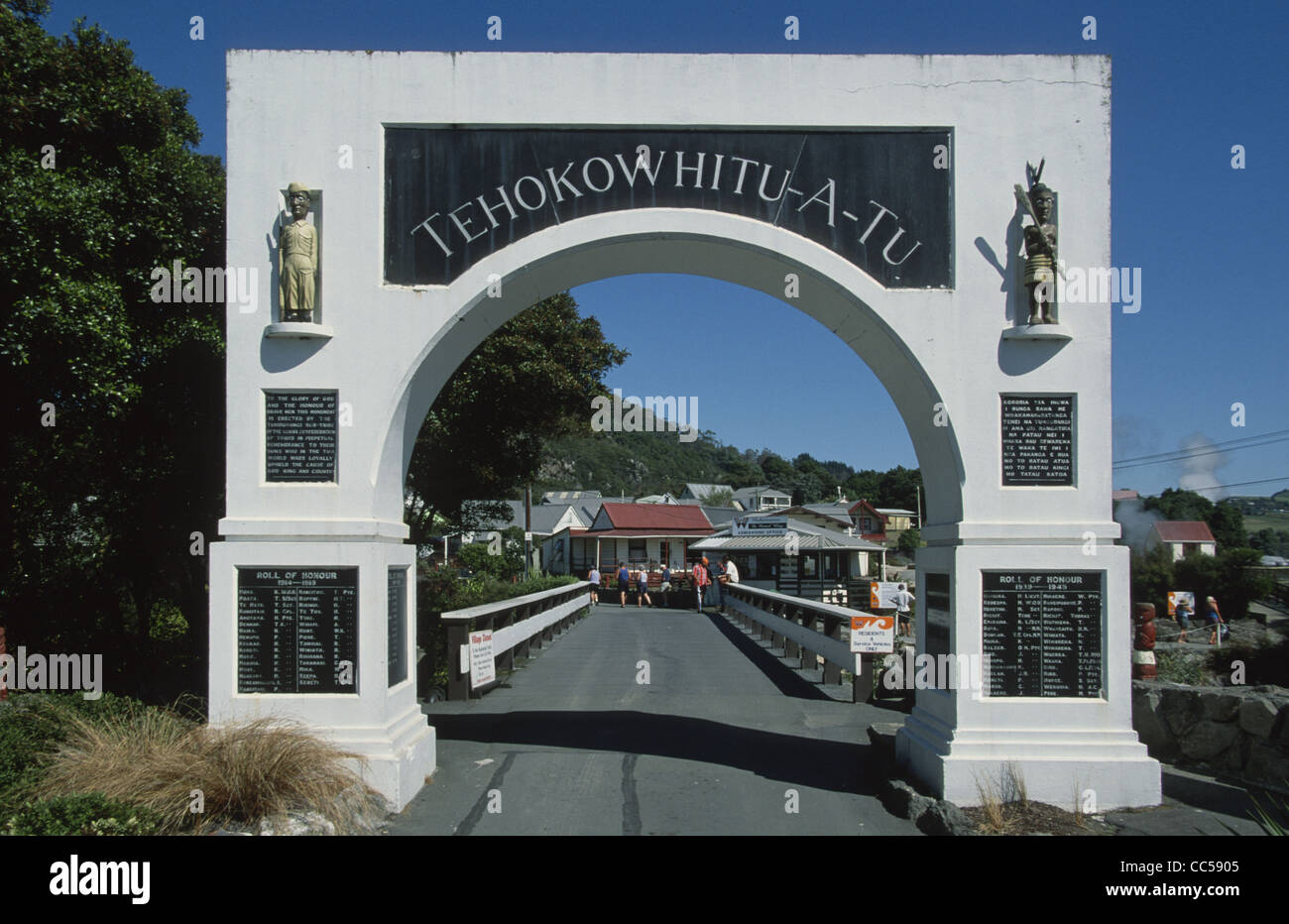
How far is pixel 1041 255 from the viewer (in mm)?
7234

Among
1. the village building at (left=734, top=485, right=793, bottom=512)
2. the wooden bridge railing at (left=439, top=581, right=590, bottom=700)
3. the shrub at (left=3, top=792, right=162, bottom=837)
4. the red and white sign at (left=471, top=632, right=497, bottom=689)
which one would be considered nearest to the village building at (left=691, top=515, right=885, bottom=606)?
the wooden bridge railing at (left=439, top=581, right=590, bottom=700)

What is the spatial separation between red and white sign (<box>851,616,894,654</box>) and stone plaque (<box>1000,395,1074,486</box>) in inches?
162

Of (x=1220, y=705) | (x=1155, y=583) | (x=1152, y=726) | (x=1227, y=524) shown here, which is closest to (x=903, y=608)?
(x=1152, y=726)

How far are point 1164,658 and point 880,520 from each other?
69625 millimetres

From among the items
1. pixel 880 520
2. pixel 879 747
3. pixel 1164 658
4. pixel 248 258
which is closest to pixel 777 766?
pixel 879 747

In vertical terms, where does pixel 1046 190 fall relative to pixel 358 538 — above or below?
above

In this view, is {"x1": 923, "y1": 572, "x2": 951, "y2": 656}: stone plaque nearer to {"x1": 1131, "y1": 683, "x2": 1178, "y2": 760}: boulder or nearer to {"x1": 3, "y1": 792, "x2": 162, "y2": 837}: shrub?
{"x1": 1131, "y1": 683, "x2": 1178, "y2": 760}: boulder

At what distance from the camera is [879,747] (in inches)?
336

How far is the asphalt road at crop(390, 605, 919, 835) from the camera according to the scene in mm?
6801

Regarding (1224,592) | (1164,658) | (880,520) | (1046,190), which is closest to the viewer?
(1046,190)

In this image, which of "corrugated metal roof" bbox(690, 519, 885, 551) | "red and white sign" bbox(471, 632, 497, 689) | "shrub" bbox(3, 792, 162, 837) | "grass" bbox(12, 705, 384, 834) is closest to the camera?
"shrub" bbox(3, 792, 162, 837)

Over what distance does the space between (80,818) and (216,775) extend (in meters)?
0.79
